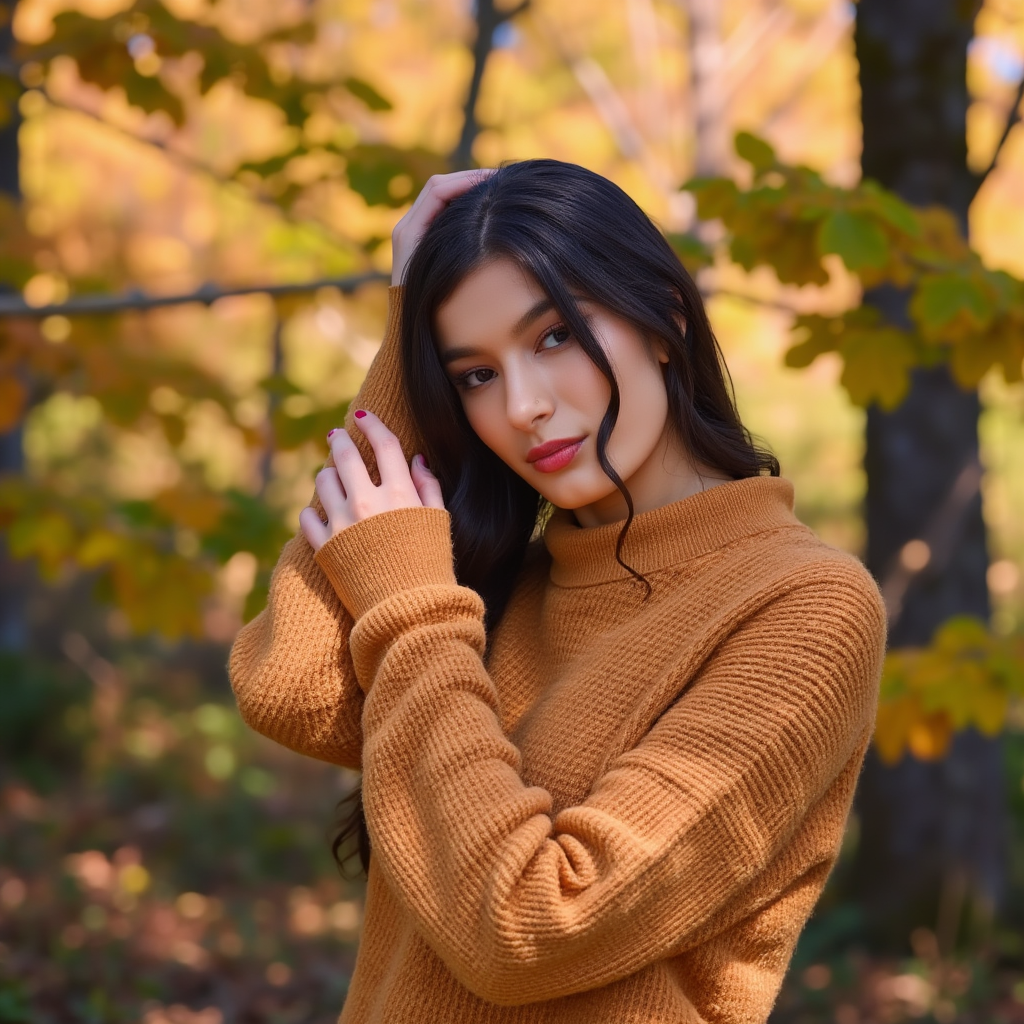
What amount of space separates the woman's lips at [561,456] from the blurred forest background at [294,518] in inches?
36.3

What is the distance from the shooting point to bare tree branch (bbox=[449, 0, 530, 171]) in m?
3.86

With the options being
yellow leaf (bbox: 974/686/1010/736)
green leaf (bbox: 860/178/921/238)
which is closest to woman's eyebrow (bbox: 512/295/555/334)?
green leaf (bbox: 860/178/921/238)

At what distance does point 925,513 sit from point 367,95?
7.05ft

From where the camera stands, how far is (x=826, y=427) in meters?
12.2

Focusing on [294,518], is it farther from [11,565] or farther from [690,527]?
[690,527]

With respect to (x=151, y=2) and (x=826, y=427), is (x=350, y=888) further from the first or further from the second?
(x=826, y=427)

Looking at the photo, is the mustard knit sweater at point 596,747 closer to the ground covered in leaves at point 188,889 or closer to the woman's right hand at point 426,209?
the woman's right hand at point 426,209

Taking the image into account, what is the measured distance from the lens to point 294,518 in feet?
17.7

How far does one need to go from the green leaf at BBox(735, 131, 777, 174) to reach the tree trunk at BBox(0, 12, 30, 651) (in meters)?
4.37

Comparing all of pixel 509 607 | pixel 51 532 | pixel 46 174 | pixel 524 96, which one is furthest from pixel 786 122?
pixel 509 607

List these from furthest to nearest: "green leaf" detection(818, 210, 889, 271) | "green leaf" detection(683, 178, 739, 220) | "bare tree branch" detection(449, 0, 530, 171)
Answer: "bare tree branch" detection(449, 0, 530, 171), "green leaf" detection(683, 178, 739, 220), "green leaf" detection(818, 210, 889, 271)

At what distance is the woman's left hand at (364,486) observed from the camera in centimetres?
155

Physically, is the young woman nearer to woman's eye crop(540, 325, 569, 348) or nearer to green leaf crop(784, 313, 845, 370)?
woman's eye crop(540, 325, 569, 348)

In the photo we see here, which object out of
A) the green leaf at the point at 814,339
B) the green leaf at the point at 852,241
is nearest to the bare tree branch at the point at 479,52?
the green leaf at the point at 814,339
